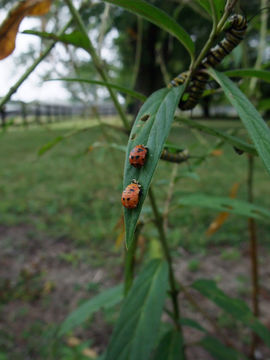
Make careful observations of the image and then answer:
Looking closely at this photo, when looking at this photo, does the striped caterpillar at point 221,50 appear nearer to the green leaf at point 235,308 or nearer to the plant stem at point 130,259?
the plant stem at point 130,259

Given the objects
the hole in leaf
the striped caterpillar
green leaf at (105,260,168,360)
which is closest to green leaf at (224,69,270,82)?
the striped caterpillar

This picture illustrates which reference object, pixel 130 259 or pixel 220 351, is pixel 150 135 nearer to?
pixel 130 259

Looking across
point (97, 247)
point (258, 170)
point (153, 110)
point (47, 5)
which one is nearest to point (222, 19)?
point (153, 110)

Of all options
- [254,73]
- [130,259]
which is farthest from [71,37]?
[130,259]

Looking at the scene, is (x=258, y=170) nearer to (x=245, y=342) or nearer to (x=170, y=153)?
(x=245, y=342)

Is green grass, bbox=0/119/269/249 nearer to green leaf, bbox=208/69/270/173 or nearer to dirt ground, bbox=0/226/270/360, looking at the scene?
dirt ground, bbox=0/226/270/360
